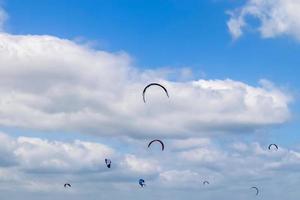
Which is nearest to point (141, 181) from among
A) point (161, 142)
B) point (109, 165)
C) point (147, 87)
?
point (109, 165)

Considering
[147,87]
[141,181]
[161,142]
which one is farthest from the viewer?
[141,181]

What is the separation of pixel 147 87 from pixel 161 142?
1451cm

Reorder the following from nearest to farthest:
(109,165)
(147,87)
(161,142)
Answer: (147,87)
(161,142)
(109,165)

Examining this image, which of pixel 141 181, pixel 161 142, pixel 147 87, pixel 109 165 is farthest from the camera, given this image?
pixel 141 181

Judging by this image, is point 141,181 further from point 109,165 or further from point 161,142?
point 161,142

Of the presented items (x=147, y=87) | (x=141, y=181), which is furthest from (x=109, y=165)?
(x=147, y=87)

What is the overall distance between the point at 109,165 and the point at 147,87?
25.1 meters

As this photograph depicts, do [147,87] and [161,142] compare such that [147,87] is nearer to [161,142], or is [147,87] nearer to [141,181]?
[161,142]

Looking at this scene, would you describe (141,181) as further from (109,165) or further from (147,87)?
(147,87)

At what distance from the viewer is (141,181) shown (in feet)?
312

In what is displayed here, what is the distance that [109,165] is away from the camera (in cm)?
8719

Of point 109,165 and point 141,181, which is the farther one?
point 141,181

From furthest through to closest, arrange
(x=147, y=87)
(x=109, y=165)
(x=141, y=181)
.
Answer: (x=141, y=181) < (x=109, y=165) < (x=147, y=87)

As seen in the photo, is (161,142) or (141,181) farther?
(141,181)
